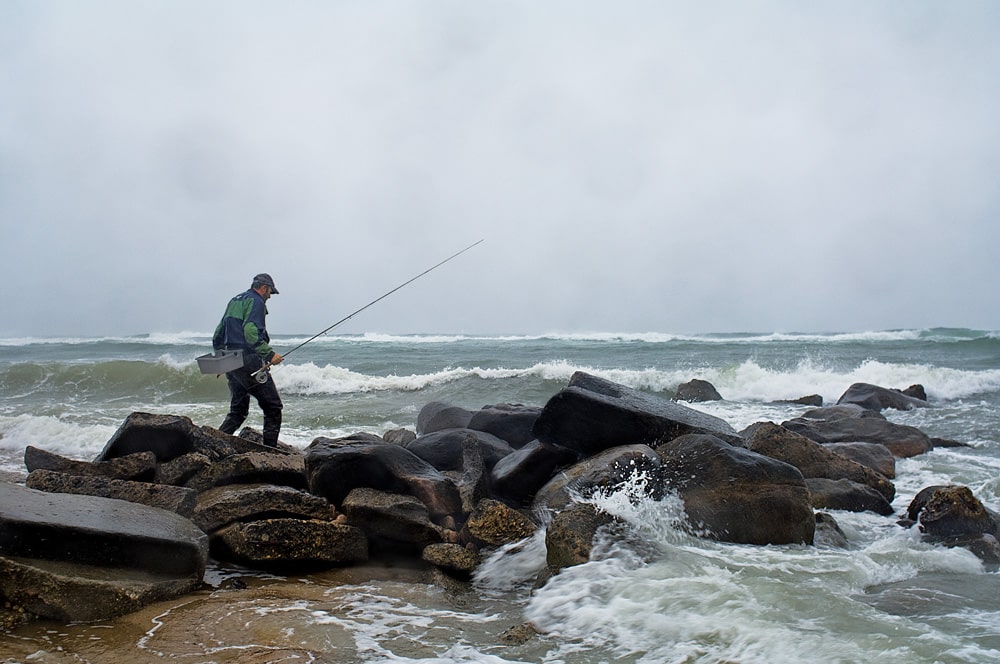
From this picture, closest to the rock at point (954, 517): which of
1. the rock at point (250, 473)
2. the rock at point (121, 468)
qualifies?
the rock at point (250, 473)

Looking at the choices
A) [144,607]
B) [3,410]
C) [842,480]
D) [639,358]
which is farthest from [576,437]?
[639,358]

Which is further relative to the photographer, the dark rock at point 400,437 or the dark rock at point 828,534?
the dark rock at point 400,437

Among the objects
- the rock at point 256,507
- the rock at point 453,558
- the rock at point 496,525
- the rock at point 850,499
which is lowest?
the rock at point 850,499

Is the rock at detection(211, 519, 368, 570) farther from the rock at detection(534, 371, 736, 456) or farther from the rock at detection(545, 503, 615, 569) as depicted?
the rock at detection(534, 371, 736, 456)

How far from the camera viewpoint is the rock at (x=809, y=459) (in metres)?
6.77

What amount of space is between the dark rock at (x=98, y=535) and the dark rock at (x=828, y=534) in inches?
166

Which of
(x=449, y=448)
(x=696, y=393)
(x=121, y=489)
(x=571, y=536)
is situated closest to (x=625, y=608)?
(x=571, y=536)

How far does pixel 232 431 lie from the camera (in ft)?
25.0

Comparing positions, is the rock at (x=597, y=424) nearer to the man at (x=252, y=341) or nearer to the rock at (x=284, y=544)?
the rock at (x=284, y=544)

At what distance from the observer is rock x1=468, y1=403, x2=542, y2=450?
7.72 metres

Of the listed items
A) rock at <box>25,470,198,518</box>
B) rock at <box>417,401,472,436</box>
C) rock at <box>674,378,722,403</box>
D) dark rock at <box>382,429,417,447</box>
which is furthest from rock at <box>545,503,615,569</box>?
rock at <box>674,378,722,403</box>

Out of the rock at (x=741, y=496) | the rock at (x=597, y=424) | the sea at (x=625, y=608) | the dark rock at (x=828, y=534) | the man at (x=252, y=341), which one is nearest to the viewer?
the sea at (x=625, y=608)

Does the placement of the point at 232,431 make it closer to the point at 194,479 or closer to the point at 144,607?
the point at 194,479

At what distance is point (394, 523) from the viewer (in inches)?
191
